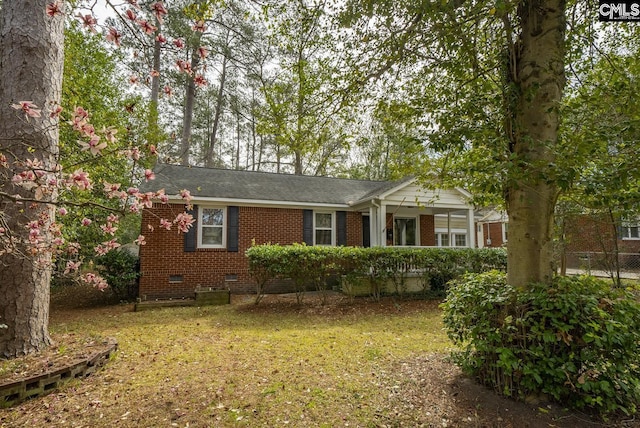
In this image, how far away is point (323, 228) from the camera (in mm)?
12031

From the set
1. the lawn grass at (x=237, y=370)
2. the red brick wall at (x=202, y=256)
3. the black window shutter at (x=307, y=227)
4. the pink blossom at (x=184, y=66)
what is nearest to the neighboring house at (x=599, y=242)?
the lawn grass at (x=237, y=370)

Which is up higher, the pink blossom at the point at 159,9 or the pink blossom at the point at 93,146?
the pink blossom at the point at 159,9

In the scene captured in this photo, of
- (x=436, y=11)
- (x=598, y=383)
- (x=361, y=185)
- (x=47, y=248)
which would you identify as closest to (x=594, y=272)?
(x=361, y=185)

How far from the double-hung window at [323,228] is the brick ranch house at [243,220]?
4cm

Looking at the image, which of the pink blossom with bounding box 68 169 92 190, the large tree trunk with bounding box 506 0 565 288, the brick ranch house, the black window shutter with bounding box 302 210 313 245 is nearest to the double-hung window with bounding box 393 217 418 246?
the brick ranch house

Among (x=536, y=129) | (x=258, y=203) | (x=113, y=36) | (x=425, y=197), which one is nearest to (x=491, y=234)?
(x=425, y=197)

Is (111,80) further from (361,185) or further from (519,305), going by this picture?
(519,305)

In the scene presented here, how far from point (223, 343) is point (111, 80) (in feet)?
38.0

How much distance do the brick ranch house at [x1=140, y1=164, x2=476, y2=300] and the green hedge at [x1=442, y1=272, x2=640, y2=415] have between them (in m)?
5.99

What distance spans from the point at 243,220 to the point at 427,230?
8.01 metres

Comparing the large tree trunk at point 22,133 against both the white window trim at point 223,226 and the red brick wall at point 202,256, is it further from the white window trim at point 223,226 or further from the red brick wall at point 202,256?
the white window trim at point 223,226

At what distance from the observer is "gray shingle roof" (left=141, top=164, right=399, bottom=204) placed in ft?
35.0

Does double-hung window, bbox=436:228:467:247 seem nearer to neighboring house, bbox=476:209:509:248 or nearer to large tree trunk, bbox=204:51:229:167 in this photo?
neighboring house, bbox=476:209:509:248

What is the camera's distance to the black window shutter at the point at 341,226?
12.1 meters
